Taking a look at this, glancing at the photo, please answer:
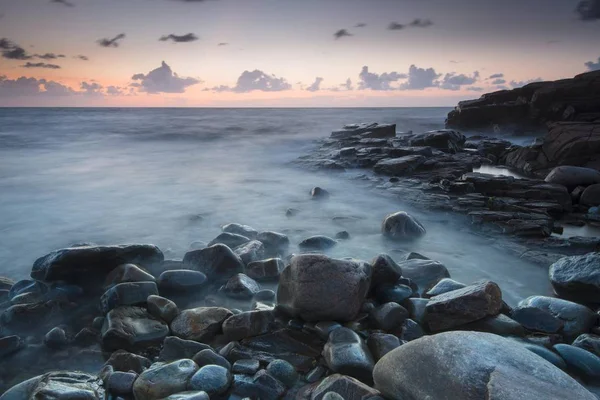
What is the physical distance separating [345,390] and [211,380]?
83cm

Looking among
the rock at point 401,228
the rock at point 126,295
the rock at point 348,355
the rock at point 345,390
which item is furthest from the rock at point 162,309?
the rock at point 401,228

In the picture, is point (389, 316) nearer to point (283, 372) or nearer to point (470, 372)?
point (283, 372)

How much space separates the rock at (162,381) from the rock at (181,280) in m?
1.45

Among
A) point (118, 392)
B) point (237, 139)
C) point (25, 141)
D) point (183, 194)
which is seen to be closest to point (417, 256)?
point (118, 392)

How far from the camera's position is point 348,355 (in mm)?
2736

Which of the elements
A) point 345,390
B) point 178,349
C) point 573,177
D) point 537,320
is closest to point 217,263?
point 178,349

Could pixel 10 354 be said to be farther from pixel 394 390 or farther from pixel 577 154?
pixel 577 154

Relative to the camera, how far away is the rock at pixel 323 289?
3.25m

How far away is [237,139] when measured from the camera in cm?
2406

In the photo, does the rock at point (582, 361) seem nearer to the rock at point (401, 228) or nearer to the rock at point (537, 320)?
the rock at point (537, 320)

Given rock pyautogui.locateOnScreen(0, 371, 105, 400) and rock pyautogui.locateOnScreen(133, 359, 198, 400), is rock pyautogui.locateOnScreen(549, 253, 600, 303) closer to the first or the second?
rock pyautogui.locateOnScreen(133, 359, 198, 400)

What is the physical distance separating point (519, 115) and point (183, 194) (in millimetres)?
22628

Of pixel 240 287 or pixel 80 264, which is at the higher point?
pixel 80 264

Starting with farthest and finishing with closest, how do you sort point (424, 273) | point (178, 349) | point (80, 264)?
1. point (424, 273)
2. point (80, 264)
3. point (178, 349)
